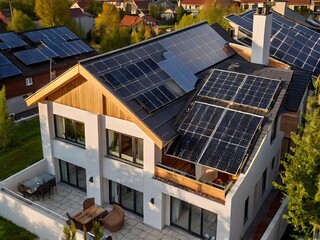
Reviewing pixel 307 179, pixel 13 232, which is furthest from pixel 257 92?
pixel 13 232

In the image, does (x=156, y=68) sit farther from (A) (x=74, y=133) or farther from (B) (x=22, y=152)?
(B) (x=22, y=152)

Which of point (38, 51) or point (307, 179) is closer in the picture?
point (307, 179)

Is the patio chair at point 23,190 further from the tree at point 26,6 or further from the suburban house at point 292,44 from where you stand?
the tree at point 26,6

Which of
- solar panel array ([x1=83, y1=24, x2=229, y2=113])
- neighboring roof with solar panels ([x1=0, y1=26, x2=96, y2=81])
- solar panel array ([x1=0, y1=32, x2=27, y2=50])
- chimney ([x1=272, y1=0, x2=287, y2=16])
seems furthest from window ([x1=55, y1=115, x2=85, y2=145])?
chimney ([x1=272, y1=0, x2=287, y2=16])

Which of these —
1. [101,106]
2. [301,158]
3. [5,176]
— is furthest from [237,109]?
[5,176]

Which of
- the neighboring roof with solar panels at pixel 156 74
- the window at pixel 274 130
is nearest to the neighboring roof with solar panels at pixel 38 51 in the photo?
the neighboring roof with solar panels at pixel 156 74

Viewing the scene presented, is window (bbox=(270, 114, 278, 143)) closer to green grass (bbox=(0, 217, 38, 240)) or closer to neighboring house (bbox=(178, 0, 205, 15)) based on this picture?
green grass (bbox=(0, 217, 38, 240))

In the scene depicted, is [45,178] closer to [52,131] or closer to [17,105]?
[52,131]
